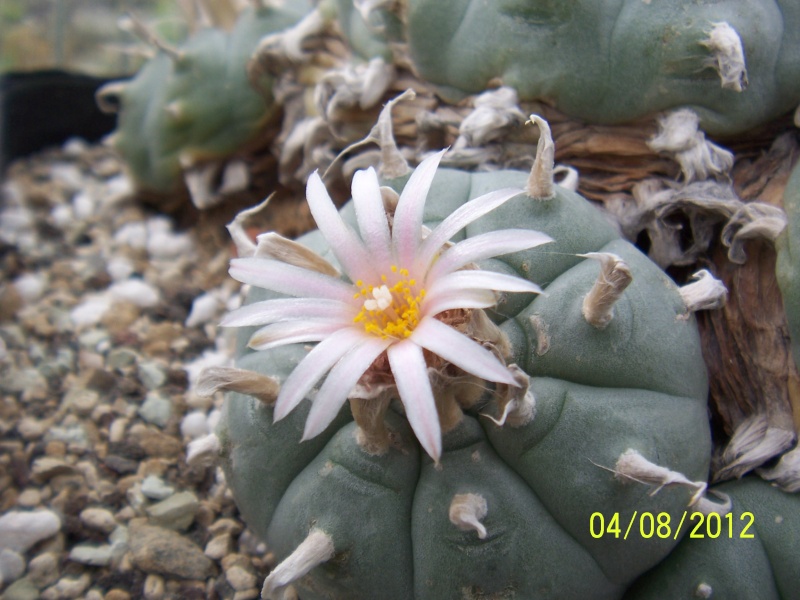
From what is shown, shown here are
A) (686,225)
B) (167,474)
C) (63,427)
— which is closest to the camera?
(686,225)

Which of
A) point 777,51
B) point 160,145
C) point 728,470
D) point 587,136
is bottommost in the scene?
point 160,145

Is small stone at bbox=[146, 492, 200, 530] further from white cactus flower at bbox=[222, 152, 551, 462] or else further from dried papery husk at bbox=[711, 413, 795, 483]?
dried papery husk at bbox=[711, 413, 795, 483]

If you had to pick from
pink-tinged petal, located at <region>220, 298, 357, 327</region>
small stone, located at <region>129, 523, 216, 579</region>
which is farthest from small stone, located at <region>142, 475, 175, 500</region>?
pink-tinged petal, located at <region>220, 298, 357, 327</region>

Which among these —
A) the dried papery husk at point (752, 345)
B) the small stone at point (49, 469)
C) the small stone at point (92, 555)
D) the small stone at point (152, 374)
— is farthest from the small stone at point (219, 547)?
the dried papery husk at point (752, 345)

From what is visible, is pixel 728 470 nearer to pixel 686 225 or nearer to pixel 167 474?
pixel 686 225

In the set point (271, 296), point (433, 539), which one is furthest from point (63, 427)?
point (433, 539)

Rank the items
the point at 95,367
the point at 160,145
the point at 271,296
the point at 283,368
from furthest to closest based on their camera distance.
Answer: the point at 160,145 < the point at 95,367 < the point at 271,296 < the point at 283,368
